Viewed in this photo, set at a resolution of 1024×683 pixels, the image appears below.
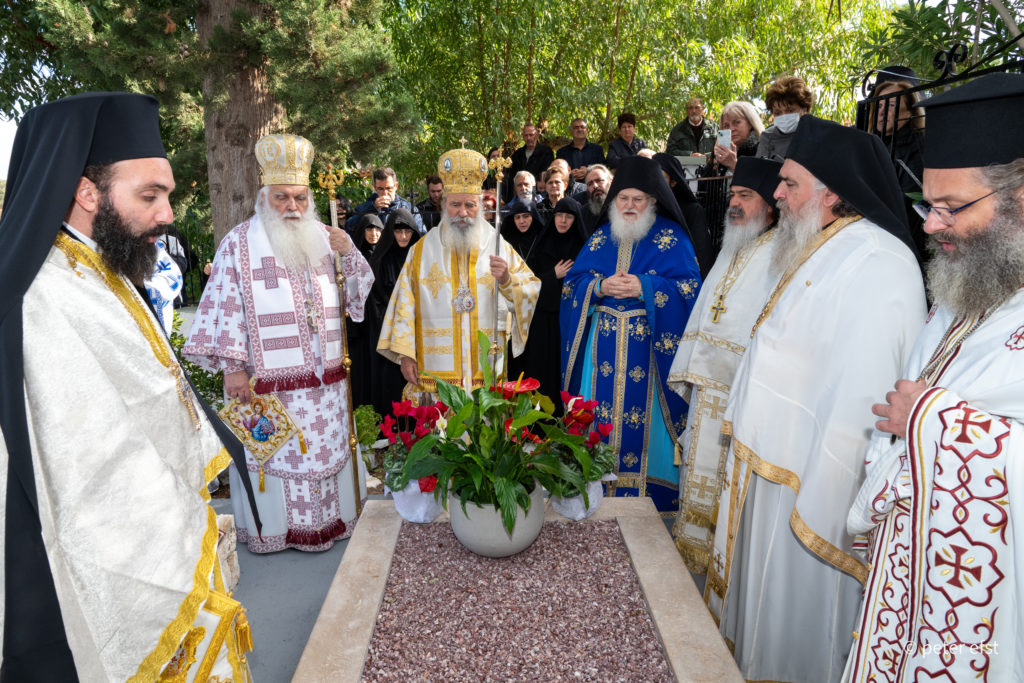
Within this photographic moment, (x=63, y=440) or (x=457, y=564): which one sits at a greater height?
(x=63, y=440)

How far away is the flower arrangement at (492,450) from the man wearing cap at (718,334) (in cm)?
110

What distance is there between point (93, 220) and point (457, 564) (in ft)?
5.60

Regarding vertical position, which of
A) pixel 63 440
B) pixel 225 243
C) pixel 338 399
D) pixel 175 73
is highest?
pixel 175 73

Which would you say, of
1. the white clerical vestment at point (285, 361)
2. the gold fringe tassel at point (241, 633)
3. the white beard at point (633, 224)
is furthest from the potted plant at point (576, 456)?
the white clerical vestment at point (285, 361)

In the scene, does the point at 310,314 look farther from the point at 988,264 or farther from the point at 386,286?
the point at 988,264

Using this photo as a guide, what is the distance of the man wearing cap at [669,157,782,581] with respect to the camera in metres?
3.56

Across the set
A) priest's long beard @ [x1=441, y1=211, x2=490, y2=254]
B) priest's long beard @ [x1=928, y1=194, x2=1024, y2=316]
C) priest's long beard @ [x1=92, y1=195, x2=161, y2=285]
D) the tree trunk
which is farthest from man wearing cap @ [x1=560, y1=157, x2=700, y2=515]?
the tree trunk

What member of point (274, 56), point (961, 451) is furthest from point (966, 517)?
point (274, 56)

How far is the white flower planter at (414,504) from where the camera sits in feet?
9.82

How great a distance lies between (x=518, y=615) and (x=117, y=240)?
171cm

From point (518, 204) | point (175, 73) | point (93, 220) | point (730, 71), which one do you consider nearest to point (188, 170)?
point (175, 73)

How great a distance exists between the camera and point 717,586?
122 inches

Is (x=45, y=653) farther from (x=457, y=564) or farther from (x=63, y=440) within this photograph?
(x=457, y=564)

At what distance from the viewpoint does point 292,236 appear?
4094 millimetres
